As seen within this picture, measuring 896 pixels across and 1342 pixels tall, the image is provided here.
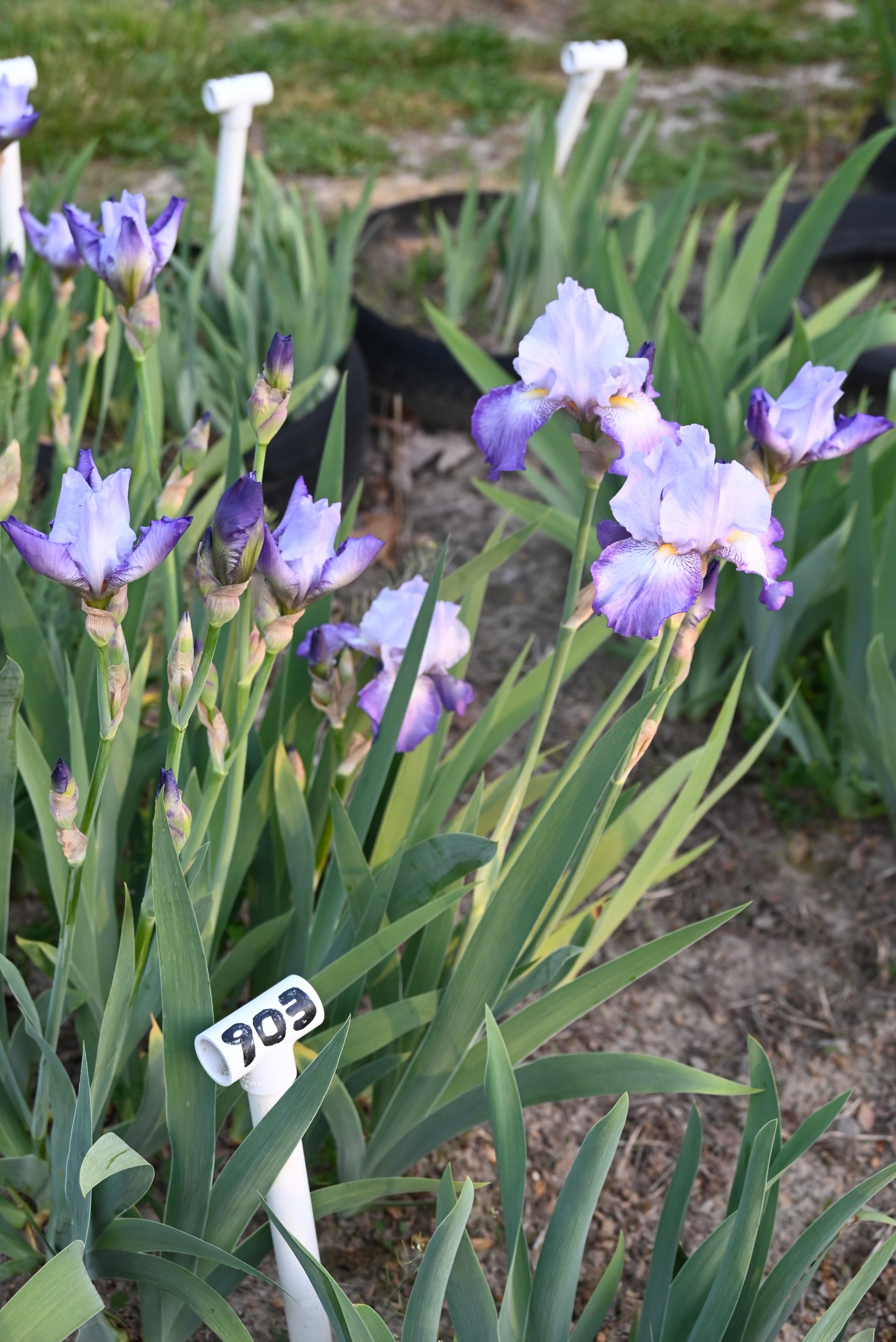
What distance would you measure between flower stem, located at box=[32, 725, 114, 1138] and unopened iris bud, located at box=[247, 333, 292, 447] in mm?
219

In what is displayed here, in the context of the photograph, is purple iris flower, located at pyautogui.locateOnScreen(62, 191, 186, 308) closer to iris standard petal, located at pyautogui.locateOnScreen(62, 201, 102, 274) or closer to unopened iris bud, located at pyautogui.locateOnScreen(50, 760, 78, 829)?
iris standard petal, located at pyautogui.locateOnScreen(62, 201, 102, 274)

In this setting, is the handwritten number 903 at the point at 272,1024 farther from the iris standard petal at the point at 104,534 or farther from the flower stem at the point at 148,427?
the flower stem at the point at 148,427

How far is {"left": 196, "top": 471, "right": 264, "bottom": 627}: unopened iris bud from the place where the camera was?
78 centimetres

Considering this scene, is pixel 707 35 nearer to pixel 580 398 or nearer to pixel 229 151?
pixel 229 151

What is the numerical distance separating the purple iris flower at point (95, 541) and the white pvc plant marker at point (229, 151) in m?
1.31

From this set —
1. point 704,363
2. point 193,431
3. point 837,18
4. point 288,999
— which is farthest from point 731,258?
point 837,18

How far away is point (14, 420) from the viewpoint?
173 centimetres

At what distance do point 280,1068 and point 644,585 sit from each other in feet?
1.53

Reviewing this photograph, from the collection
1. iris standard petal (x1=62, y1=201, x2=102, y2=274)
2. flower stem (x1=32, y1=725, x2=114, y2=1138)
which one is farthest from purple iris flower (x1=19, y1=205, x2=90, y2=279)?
flower stem (x1=32, y1=725, x2=114, y2=1138)

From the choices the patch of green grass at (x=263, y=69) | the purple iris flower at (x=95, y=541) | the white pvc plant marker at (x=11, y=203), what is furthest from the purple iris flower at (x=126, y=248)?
the patch of green grass at (x=263, y=69)

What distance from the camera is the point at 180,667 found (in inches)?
34.0

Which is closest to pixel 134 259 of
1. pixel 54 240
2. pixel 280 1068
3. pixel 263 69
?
pixel 54 240

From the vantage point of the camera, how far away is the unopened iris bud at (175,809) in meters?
0.88

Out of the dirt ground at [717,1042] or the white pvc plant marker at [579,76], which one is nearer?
the dirt ground at [717,1042]
